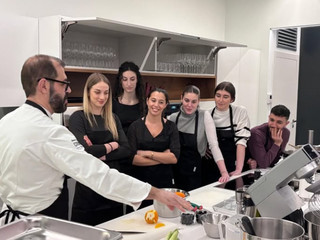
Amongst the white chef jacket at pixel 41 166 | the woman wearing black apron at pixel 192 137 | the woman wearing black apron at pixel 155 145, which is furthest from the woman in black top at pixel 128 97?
the white chef jacket at pixel 41 166

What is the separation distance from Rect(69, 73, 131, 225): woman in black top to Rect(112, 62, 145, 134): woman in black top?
0.31m

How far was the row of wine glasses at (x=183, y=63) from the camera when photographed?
376 centimetres

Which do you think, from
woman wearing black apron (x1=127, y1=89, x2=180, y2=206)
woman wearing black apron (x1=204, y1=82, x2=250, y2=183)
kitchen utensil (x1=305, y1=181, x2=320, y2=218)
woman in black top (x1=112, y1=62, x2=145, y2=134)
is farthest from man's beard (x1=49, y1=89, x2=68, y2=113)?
woman wearing black apron (x1=204, y1=82, x2=250, y2=183)

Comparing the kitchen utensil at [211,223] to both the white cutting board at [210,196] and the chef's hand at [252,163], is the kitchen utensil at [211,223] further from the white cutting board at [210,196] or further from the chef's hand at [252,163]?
the chef's hand at [252,163]

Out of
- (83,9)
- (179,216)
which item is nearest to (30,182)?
(179,216)

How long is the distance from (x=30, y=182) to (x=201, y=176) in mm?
1745

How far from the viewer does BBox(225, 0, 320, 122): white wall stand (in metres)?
4.50

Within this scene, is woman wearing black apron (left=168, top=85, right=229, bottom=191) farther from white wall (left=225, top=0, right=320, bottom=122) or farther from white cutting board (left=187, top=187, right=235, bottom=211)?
white wall (left=225, top=0, right=320, bottom=122)

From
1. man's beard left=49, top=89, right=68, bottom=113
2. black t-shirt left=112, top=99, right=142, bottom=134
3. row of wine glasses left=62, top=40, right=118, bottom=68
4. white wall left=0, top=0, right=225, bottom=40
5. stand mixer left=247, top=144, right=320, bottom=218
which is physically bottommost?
stand mixer left=247, top=144, right=320, bottom=218

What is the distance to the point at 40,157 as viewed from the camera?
1.30 meters

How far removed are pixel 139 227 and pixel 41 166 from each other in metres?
0.49

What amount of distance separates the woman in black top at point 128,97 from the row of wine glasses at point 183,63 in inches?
34.4

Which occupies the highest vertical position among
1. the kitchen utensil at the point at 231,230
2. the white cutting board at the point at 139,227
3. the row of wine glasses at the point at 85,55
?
the row of wine glasses at the point at 85,55

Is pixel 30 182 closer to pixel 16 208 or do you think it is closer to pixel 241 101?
pixel 16 208
